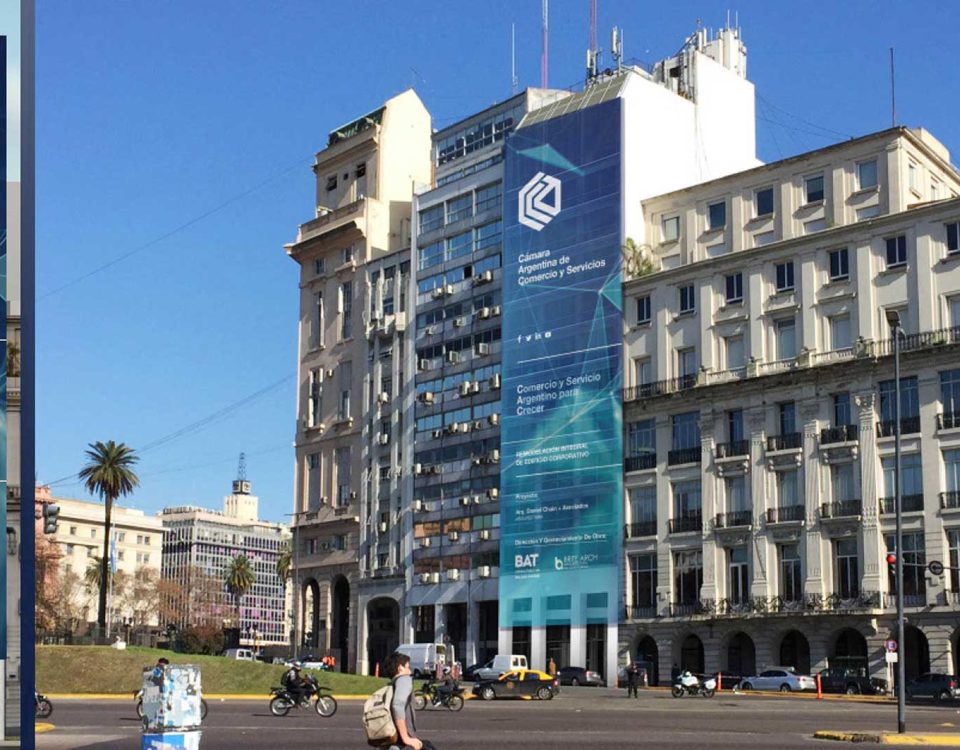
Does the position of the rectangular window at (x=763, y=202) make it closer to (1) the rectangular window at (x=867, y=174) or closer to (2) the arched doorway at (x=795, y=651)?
(1) the rectangular window at (x=867, y=174)

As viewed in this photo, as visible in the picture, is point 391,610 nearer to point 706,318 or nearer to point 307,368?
point 307,368

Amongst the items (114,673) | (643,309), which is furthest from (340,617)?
(114,673)

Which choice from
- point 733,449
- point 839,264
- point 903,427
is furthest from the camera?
point 733,449

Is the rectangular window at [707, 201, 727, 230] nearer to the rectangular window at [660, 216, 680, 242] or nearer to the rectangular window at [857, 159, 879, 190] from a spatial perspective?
the rectangular window at [660, 216, 680, 242]

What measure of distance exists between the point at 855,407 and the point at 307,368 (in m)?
49.6

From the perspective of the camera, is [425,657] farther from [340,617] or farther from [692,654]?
[340,617]

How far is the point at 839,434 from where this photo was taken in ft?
248

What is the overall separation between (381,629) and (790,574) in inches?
1365

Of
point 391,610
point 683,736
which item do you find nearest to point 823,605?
point 391,610

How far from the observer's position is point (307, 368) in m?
112

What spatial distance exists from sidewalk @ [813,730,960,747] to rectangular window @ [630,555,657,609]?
5048 cm

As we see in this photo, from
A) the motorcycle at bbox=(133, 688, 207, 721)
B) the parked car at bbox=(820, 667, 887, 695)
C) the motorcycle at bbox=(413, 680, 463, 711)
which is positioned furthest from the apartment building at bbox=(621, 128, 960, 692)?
the motorcycle at bbox=(133, 688, 207, 721)

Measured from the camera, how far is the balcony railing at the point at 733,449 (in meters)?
79.9

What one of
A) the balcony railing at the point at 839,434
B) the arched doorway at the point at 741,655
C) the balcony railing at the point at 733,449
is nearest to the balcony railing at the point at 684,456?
the balcony railing at the point at 733,449
